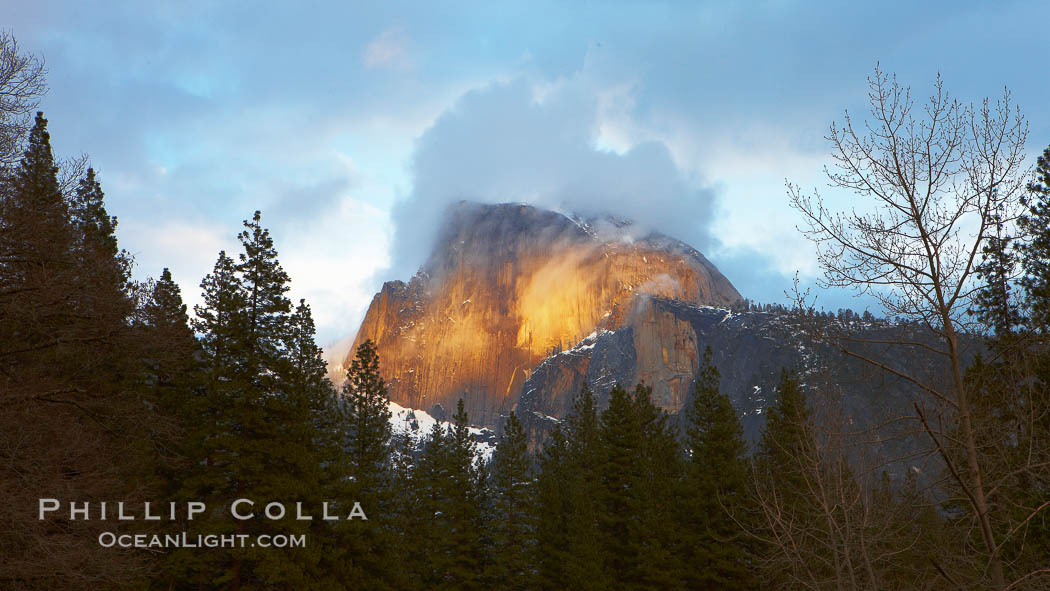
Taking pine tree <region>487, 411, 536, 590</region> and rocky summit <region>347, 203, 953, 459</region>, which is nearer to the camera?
pine tree <region>487, 411, 536, 590</region>

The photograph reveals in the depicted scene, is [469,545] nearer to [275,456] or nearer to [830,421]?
[275,456]

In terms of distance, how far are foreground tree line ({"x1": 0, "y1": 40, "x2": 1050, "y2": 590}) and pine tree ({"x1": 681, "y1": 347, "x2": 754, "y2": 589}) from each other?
11 cm

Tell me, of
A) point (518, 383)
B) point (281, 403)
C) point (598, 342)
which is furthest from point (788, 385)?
point (518, 383)

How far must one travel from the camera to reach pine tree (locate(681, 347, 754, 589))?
1164 inches

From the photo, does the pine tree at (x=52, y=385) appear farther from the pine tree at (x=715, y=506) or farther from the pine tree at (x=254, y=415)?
the pine tree at (x=715, y=506)

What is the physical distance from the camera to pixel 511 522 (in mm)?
34844

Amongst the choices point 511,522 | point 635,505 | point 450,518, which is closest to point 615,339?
point 511,522

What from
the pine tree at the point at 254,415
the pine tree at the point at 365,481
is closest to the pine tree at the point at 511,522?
the pine tree at the point at 365,481

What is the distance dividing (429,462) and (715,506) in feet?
49.0

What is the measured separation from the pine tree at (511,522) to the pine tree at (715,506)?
8147 millimetres

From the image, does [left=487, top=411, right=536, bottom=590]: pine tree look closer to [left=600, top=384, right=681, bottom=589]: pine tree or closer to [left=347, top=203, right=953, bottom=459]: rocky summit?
[left=600, top=384, right=681, bottom=589]: pine tree

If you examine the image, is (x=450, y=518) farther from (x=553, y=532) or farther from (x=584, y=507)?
(x=584, y=507)

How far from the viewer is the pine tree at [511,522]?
33.9 m

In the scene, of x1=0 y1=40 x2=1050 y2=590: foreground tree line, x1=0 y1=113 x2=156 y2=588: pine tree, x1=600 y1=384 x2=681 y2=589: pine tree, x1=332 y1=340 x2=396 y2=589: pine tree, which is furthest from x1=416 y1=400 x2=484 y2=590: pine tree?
x1=0 y1=113 x2=156 y2=588: pine tree
